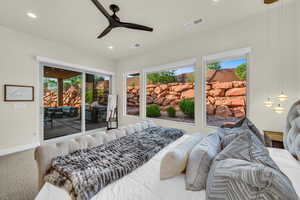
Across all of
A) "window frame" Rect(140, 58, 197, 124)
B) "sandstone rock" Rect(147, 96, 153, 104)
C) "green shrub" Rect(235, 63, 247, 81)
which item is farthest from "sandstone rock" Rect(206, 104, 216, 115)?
"sandstone rock" Rect(147, 96, 153, 104)

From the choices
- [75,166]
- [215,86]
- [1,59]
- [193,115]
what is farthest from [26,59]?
[215,86]

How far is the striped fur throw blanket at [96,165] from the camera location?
955mm

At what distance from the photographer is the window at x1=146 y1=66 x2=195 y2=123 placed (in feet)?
11.9

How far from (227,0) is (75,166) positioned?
3163mm

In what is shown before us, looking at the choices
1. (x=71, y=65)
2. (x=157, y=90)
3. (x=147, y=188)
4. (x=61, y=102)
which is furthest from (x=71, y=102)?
(x=147, y=188)

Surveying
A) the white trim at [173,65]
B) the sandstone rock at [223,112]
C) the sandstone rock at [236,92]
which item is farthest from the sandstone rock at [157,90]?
the sandstone rock at [236,92]

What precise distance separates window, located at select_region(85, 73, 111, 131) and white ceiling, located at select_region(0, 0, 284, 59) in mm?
1622

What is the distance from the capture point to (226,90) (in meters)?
3.09

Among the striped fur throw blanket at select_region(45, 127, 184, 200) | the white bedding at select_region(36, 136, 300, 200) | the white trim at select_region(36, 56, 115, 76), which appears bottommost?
the white bedding at select_region(36, 136, 300, 200)

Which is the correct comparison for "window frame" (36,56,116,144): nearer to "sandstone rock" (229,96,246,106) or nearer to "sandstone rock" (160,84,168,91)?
"sandstone rock" (160,84,168,91)

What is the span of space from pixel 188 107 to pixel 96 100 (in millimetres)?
3372

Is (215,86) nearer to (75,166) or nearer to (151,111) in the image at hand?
(151,111)

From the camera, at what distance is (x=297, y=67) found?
2.18 metres

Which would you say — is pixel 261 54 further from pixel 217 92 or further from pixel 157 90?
pixel 157 90
